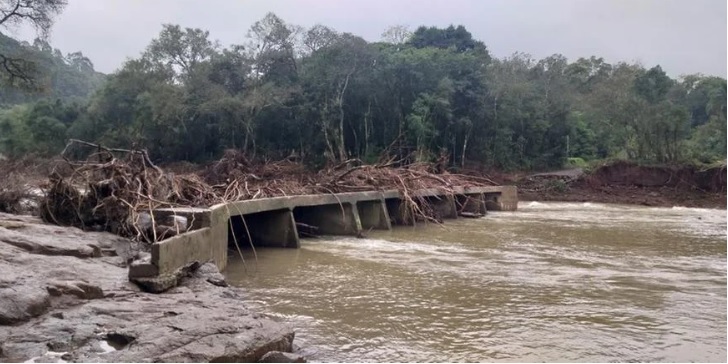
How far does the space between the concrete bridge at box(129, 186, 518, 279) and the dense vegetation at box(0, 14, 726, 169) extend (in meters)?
7.05

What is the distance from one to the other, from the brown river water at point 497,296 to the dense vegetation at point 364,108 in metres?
14.1

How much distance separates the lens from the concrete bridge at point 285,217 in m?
7.56

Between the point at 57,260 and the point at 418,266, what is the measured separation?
5.56 metres

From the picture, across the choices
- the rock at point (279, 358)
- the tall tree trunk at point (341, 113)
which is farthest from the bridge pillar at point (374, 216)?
the tall tree trunk at point (341, 113)

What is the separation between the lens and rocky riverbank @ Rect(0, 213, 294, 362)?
4773mm

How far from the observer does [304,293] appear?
8.21 m

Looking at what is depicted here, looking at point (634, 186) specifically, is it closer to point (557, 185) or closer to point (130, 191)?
point (557, 185)

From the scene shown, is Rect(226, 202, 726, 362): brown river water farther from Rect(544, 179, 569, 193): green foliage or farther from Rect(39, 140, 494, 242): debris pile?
Rect(544, 179, 569, 193): green foliage

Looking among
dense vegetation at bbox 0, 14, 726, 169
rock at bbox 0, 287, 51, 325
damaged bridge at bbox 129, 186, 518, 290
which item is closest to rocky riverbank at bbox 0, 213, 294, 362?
rock at bbox 0, 287, 51, 325

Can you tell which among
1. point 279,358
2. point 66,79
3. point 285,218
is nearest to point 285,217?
point 285,218

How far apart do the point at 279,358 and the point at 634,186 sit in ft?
94.1

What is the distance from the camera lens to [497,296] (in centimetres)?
822

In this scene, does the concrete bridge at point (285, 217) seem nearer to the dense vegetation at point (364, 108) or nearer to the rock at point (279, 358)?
the rock at point (279, 358)

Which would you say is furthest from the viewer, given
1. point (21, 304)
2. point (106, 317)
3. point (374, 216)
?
point (374, 216)
